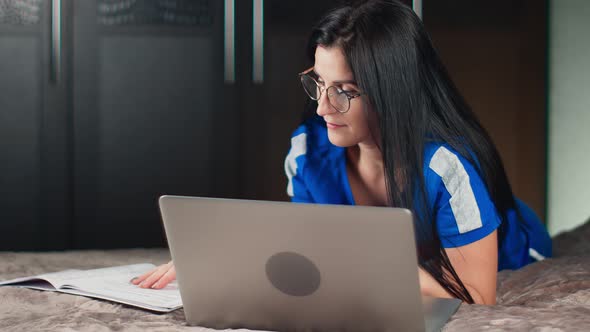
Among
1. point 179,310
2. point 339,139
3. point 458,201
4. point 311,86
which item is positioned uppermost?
point 311,86

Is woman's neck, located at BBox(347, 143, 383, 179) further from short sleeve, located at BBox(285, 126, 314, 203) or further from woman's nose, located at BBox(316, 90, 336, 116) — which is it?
woman's nose, located at BBox(316, 90, 336, 116)

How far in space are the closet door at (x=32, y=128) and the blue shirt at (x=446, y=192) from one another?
5.49 feet

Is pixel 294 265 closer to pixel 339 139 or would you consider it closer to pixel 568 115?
pixel 339 139

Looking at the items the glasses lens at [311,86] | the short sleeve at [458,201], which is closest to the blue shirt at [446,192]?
the short sleeve at [458,201]

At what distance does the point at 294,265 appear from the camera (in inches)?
34.0

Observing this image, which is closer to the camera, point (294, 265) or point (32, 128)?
point (294, 265)

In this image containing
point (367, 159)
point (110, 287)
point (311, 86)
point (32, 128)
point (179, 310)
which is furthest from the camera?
point (32, 128)

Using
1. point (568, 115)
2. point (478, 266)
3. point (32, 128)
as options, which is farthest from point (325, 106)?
point (568, 115)

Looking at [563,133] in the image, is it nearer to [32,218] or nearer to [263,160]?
[263,160]

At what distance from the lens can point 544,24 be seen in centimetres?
345

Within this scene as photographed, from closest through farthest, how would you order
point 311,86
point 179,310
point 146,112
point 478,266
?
1. point 179,310
2. point 478,266
3. point 311,86
4. point 146,112

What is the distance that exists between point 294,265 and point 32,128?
2465 mm

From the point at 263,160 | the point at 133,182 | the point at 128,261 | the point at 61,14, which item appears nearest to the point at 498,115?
the point at 263,160

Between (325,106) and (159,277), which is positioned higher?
(325,106)
